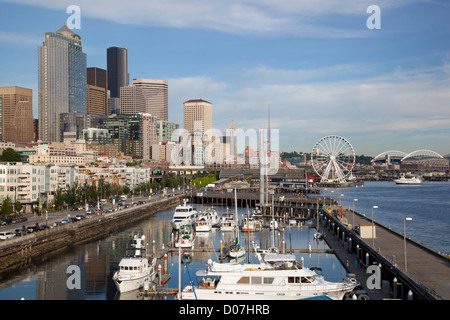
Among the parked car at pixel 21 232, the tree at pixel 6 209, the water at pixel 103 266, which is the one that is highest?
the tree at pixel 6 209

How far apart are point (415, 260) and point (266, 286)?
1014 cm

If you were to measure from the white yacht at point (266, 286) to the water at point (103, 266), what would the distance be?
576 centimetres

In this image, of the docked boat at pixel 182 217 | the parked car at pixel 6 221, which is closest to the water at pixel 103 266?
the docked boat at pixel 182 217

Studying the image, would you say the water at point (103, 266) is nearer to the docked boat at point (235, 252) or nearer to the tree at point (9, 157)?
the docked boat at point (235, 252)

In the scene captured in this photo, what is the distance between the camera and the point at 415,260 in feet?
85.1

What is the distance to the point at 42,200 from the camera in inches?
2581

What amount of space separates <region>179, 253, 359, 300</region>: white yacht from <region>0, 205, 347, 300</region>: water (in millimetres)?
5758

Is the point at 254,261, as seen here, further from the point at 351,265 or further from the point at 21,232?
the point at 21,232

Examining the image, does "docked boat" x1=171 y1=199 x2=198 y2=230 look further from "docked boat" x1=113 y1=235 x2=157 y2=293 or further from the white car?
"docked boat" x1=113 y1=235 x2=157 y2=293

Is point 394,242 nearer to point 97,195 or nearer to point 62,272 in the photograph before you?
point 62,272

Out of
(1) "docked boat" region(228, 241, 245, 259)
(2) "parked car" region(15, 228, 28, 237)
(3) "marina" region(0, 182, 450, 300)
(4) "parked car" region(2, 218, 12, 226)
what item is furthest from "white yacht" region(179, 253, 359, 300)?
(4) "parked car" region(2, 218, 12, 226)

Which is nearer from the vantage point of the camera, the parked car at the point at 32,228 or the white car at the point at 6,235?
the white car at the point at 6,235

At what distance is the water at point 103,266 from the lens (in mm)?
26375
